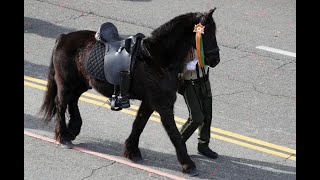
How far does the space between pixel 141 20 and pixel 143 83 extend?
5828mm

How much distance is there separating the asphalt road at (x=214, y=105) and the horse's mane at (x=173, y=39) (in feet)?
4.97

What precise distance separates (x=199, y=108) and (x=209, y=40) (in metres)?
1.04

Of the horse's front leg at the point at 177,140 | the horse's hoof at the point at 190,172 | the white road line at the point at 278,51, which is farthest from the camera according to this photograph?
the white road line at the point at 278,51

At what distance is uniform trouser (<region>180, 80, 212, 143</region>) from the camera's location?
1085cm

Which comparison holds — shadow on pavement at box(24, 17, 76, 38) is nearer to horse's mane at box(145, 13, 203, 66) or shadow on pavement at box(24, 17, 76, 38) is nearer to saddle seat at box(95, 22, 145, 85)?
saddle seat at box(95, 22, 145, 85)

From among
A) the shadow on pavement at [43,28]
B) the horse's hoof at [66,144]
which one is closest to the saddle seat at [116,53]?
the horse's hoof at [66,144]

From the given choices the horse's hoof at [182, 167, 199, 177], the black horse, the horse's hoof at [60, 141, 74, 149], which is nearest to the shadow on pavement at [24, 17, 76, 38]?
the black horse

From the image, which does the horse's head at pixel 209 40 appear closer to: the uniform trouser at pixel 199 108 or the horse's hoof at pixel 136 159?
the uniform trouser at pixel 199 108

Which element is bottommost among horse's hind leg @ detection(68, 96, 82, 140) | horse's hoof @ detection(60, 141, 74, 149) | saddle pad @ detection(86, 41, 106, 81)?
horse's hoof @ detection(60, 141, 74, 149)

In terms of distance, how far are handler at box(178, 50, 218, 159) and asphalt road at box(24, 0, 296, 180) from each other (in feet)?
1.40

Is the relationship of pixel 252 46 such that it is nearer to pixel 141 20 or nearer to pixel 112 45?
pixel 141 20

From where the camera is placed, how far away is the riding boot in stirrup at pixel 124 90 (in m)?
10.7

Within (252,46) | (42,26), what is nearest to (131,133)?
(252,46)

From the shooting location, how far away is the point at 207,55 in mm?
10328
